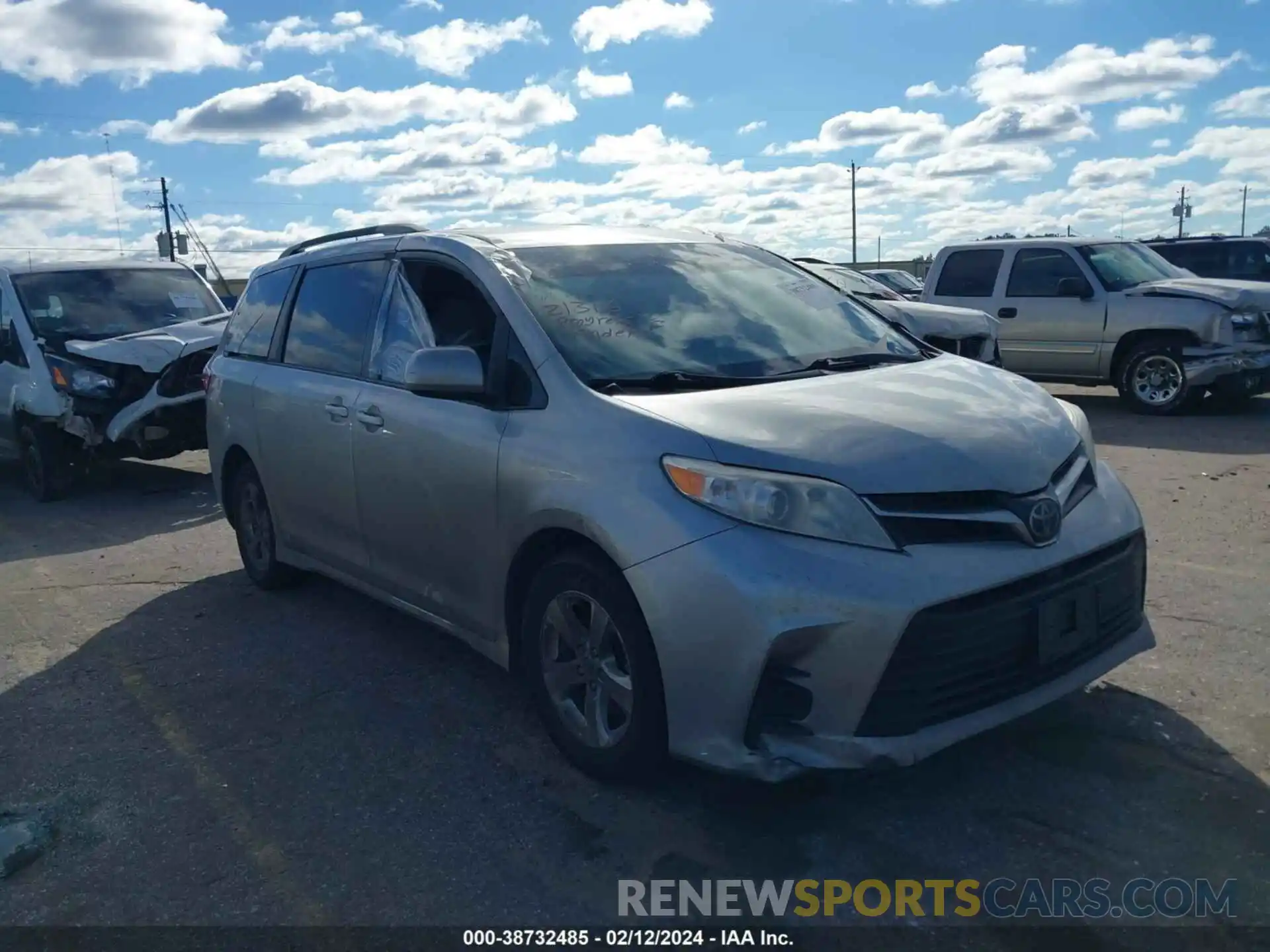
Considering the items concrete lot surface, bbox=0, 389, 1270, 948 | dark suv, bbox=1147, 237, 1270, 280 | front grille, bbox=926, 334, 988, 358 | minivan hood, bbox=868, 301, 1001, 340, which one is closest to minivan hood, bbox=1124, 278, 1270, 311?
minivan hood, bbox=868, 301, 1001, 340

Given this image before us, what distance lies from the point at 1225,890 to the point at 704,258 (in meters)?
2.95

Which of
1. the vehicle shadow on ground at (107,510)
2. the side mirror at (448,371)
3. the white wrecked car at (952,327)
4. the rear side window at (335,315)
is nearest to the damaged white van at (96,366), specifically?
the vehicle shadow on ground at (107,510)

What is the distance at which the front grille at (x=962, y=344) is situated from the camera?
10.6 meters

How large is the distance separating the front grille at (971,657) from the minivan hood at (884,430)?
31cm

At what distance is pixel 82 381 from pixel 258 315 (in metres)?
4.24

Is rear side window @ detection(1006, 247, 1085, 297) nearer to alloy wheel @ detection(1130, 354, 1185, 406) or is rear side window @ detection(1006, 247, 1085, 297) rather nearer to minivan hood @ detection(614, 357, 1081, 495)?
alloy wheel @ detection(1130, 354, 1185, 406)

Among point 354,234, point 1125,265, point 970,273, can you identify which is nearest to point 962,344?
point 970,273

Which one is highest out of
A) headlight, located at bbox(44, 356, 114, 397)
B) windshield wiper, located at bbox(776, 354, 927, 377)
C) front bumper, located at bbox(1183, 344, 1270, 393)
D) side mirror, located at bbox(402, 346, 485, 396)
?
side mirror, located at bbox(402, 346, 485, 396)

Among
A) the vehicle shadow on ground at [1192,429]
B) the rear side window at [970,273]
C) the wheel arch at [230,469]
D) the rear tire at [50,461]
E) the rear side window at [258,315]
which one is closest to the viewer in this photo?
the rear side window at [258,315]

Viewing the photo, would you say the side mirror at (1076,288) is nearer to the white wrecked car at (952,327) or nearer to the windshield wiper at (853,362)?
the white wrecked car at (952,327)

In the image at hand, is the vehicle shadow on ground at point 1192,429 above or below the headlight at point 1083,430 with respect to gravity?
below

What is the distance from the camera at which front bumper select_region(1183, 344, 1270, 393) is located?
10898 millimetres

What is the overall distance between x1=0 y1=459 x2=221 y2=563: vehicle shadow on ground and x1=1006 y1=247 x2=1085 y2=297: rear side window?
343 inches

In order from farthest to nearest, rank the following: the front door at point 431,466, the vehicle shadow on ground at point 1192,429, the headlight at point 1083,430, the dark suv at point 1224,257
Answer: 1. the dark suv at point 1224,257
2. the vehicle shadow on ground at point 1192,429
3. the front door at point 431,466
4. the headlight at point 1083,430
